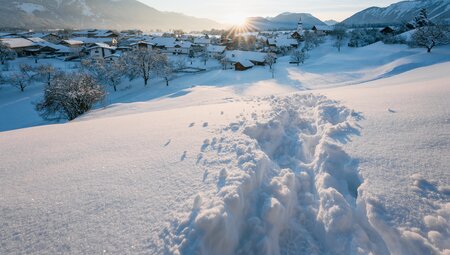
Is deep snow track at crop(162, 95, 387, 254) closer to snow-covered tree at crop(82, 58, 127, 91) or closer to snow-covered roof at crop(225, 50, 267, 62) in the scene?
snow-covered tree at crop(82, 58, 127, 91)

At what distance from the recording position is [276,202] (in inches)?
169

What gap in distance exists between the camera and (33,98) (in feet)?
115

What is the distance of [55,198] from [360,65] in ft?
182

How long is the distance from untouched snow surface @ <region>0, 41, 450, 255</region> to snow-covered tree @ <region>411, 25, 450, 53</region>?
50442 millimetres

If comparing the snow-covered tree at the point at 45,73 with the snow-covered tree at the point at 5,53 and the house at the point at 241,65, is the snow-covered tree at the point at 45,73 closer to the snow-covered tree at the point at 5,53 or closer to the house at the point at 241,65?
the snow-covered tree at the point at 5,53

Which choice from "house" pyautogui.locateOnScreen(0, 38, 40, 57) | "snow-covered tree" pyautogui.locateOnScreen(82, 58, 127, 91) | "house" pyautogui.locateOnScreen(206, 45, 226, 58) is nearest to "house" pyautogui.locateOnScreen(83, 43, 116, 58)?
"house" pyautogui.locateOnScreen(0, 38, 40, 57)

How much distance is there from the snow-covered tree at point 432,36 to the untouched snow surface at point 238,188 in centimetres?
5044

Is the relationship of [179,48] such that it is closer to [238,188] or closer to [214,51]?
[214,51]

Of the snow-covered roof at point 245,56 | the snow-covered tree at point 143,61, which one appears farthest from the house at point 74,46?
the snow-covered roof at point 245,56

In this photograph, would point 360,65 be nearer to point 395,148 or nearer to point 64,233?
point 395,148

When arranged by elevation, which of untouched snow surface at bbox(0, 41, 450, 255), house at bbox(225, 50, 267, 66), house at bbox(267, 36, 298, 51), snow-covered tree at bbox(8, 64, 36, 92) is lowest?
snow-covered tree at bbox(8, 64, 36, 92)

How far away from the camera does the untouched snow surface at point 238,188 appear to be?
11.4 feet

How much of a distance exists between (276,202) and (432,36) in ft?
190

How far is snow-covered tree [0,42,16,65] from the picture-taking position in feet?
178
